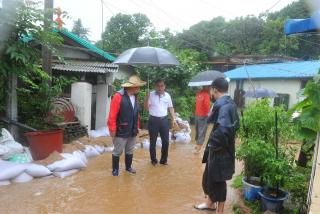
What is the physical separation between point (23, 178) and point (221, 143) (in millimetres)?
3546

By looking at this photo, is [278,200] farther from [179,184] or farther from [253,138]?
[179,184]

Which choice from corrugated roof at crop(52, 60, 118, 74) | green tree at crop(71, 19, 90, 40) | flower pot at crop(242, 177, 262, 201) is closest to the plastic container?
corrugated roof at crop(52, 60, 118, 74)

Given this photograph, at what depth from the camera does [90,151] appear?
7387 millimetres

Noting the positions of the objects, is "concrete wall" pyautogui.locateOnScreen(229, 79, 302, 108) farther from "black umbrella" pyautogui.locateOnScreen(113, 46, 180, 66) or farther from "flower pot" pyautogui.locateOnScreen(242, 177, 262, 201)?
"flower pot" pyautogui.locateOnScreen(242, 177, 262, 201)

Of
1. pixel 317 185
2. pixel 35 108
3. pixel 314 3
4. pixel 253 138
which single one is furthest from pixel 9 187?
pixel 314 3

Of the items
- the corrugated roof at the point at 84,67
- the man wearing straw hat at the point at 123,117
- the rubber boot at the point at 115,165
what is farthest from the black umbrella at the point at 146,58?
the corrugated roof at the point at 84,67

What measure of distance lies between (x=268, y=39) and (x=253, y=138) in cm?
2715

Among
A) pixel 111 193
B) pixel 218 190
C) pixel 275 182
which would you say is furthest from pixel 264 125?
pixel 111 193

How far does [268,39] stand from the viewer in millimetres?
29469

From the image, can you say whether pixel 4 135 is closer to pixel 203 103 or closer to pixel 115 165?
pixel 115 165

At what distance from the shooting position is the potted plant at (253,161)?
4.33m

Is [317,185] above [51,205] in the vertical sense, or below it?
above

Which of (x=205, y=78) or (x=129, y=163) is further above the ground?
(x=205, y=78)

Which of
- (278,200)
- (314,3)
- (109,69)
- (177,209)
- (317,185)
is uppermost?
(314,3)
